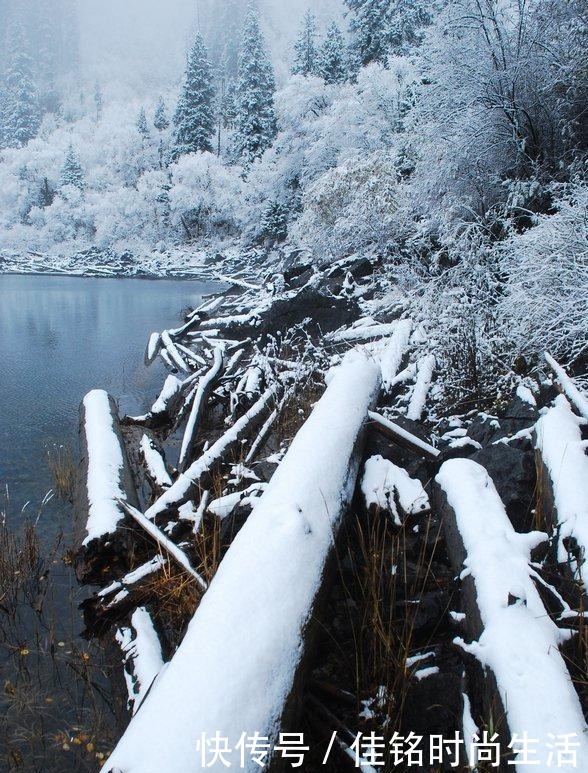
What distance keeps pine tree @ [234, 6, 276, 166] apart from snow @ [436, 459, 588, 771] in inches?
1567

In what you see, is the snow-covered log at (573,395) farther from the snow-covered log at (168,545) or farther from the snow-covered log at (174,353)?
the snow-covered log at (174,353)

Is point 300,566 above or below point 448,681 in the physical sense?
above

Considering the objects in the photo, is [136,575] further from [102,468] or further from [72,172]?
[72,172]

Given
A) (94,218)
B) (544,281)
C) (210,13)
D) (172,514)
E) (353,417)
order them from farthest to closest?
(210,13) → (94,218) → (544,281) → (172,514) → (353,417)

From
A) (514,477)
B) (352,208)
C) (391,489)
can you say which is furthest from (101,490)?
(352,208)

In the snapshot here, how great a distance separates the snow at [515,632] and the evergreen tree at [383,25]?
28525 mm

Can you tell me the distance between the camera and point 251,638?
1.88 meters

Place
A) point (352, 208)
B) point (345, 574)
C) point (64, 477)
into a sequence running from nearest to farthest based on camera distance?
point (345, 574) → point (64, 477) → point (352, 208)

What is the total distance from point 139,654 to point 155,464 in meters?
2.61

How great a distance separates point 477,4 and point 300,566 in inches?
369

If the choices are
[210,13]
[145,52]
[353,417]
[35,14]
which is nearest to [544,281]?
[353,417]

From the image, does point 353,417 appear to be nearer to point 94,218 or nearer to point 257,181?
point 257,181

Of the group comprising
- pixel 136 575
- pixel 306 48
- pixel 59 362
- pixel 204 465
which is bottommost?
pixel 59 362

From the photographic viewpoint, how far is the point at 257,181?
33.2m
